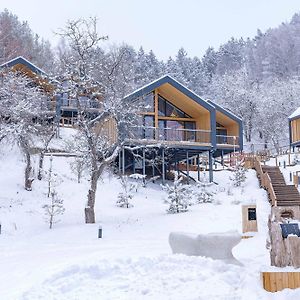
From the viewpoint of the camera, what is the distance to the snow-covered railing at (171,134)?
25.8 metres

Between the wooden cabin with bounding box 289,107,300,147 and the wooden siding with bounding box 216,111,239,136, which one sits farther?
the wooden cabin with bounding box 289,107,300,147

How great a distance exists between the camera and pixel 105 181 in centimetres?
2464

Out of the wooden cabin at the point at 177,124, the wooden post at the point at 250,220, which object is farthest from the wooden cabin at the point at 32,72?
the wooden post at the point at 250,220

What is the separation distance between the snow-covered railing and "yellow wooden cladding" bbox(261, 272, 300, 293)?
1768 centimetres

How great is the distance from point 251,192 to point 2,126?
13.4 metres

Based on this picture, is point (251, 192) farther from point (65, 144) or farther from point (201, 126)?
point (65, 144)

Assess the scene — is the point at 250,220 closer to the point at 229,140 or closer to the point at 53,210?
the point at 53,210

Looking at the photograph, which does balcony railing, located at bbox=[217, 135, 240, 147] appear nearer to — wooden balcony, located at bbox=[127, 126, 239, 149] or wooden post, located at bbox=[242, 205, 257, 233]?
wooden balcony, located at bbox=[127, 126, 239, 149]

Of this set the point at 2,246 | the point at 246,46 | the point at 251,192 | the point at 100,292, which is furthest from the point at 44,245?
the point at 246,46

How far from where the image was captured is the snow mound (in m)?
7.05

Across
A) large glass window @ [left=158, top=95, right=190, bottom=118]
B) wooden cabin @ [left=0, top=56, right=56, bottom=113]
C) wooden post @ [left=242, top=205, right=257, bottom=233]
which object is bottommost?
wooden post @ [left=242, top=205, right=257, bottom=233]

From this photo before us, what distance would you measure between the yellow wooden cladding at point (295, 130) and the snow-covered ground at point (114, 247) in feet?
29.4

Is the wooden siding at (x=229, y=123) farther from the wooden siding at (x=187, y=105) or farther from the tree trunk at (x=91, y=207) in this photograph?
the tree trunk at (x=91, y=207)

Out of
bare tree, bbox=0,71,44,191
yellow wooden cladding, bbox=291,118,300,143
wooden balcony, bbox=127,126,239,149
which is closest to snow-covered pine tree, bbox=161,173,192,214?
wooden balcony, bbox=127,126,239,149
